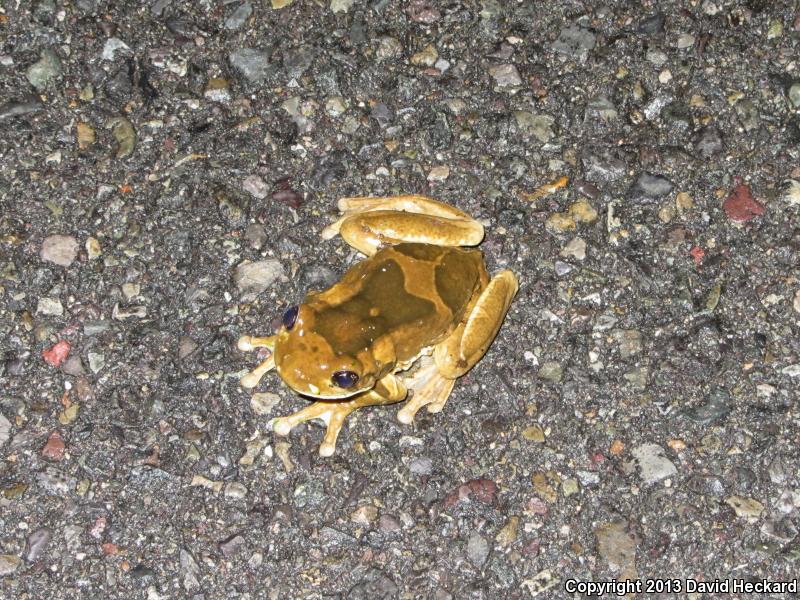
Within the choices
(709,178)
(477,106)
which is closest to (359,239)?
(477,106)

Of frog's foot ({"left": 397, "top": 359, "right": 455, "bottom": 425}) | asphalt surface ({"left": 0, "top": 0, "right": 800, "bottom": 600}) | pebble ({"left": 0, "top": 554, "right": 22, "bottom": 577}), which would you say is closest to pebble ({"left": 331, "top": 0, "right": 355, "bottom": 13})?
asphalt surface ({"left": 0, "top": 0, "right": 800, "bottom": 600})

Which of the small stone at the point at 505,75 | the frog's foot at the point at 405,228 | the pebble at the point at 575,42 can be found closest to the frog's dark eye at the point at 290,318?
the frog's foot at the point at 405,228

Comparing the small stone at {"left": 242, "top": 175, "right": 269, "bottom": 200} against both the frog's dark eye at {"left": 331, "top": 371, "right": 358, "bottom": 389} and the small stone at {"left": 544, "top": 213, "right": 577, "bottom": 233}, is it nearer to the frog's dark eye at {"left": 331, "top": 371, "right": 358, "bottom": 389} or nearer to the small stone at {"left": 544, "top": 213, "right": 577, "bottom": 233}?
the frog's dark eye at {"left": 331, "top": 371, "right": 358, "bottom": 389}

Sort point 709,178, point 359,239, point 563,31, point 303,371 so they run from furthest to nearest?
point 563,31, point 709,178, point 359,239, point 303,371

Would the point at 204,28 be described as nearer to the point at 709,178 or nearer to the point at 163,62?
the point at 163,62

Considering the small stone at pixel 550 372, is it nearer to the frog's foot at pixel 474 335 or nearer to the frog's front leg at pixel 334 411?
the frog's foot at pixel 474 335

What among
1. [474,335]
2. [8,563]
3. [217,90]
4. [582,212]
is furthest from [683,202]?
[8,563]
